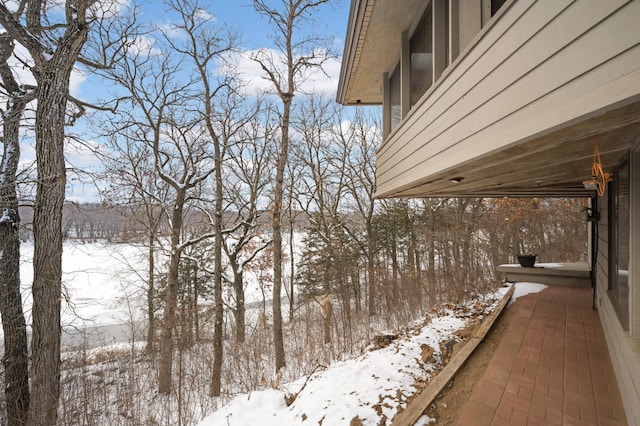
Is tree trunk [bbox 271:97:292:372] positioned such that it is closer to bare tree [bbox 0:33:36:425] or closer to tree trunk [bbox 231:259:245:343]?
tree trunk [bbox 231:259:245:343]

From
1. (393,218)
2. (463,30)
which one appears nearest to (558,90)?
(463,30)

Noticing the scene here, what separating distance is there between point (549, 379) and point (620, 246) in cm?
150

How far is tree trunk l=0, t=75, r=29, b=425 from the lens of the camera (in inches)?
224

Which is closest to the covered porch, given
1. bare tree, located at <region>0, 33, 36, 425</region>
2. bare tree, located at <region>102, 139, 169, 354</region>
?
bare tree, located at <region>102, 139, 169, 354</region>

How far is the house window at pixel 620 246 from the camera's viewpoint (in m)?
2.77

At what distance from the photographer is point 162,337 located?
927 cm

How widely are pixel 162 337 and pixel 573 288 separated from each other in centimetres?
1066

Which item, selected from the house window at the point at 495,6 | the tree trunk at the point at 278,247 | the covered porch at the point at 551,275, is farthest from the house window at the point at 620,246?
the tree trunk at the point at 278,247

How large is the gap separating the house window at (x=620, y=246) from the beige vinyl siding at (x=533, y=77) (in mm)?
1583

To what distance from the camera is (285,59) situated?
869 cm

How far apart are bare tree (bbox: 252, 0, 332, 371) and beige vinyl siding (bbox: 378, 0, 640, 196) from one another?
6304mm

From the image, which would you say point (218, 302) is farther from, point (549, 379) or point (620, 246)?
point (620, 246)

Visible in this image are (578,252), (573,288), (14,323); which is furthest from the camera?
(578,252)

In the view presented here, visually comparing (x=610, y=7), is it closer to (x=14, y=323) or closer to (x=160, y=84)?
(x=14, y=323)
